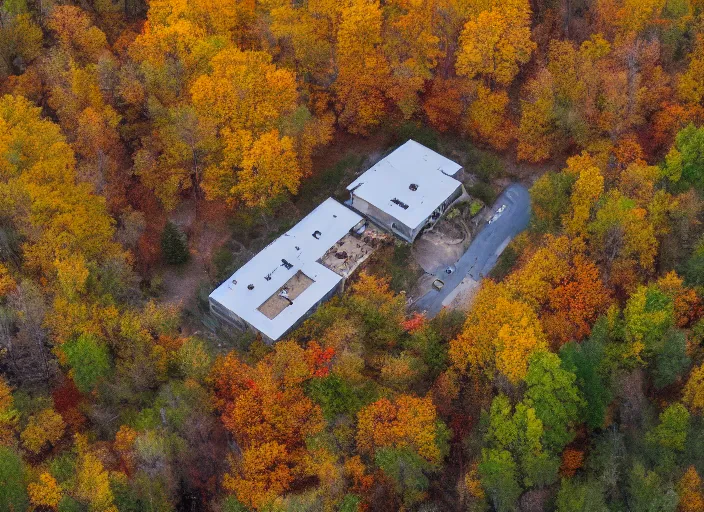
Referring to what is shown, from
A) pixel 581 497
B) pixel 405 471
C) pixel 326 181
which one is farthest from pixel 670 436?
pixel 326 181

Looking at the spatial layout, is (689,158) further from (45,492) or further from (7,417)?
(7,417)

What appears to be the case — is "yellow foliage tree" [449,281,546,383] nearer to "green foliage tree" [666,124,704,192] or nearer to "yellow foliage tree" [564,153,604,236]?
"yellow foliage tree" [564,153,604,236]

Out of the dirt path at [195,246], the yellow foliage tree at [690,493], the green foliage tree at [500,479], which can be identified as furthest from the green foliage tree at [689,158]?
the dirt path at [195,246]

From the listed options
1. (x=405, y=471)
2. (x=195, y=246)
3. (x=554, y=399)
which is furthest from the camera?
(x=195, y=246)

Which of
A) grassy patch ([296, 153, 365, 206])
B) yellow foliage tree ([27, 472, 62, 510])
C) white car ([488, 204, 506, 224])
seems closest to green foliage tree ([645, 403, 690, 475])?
white car ([488, 204, 506, 224])

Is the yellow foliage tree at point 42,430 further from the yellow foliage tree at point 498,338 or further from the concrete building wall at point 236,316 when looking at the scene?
the yellow foliage tree at point 498,338

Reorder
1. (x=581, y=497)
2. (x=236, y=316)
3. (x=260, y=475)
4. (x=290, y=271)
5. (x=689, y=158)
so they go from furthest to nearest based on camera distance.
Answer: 1. (x=290, y=271)
2. (x=236, y=316)
3. (x=689, y=158)
4. (x=260, y=475)
5. (x=581, y=497)

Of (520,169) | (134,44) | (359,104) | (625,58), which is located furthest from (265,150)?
(625,58)
